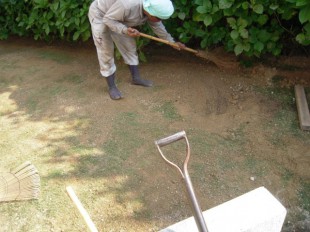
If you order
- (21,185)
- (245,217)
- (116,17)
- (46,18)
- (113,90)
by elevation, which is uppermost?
(116,17)

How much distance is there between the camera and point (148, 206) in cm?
261

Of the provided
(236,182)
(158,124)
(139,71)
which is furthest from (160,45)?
(236,182)

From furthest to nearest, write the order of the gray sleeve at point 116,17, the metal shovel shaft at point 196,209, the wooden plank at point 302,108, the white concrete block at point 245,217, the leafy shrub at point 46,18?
the leafy shrub at point 46,18
the gray sleeve at point 116,17
the wooden plank at point 302,108
the white concrete block at point 245,217
the metal shovel shaft at point 196,209

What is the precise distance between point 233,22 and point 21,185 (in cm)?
260

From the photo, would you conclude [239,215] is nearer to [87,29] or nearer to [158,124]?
[158,124]

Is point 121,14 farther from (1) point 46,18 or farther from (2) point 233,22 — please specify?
(1) point 46,18

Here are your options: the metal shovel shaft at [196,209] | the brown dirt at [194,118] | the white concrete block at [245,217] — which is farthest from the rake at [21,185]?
the metal shovel shaft at [196,209]

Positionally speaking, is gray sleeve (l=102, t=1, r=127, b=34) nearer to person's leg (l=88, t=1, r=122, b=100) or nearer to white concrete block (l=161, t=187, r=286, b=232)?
person's leg (l=88, t=1, r=122, b=100)

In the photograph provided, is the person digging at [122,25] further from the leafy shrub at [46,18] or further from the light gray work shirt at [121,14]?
the leafy shrub at [46,18]

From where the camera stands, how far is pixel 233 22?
140 inches

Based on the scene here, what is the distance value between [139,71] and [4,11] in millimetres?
2842

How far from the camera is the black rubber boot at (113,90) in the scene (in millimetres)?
3769

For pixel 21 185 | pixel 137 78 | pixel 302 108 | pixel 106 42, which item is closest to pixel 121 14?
pixel 106 42

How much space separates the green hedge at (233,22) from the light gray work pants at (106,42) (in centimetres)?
36
